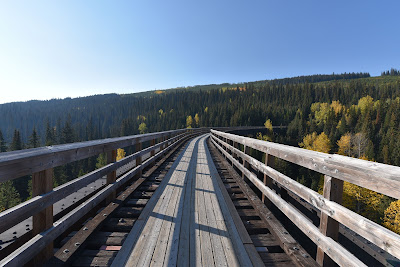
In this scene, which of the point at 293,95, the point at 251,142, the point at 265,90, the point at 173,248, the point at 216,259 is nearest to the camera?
the point at 216,259

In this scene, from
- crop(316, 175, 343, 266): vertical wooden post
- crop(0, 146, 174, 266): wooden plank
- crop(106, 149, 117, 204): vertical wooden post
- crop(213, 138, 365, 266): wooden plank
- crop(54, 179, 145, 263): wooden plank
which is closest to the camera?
crop(213, 138, 365, 266): wooden plank

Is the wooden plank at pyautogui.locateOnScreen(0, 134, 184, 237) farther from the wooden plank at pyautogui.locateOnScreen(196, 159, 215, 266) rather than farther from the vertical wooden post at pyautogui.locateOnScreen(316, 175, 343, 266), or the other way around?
the vertical wooden post at pyautogui.locateOnScreen(316, 175, 343, 266)

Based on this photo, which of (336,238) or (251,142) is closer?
(336,238)

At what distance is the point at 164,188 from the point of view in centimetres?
526

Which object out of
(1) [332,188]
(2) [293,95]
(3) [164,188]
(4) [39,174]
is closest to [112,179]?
(3) [164,188]

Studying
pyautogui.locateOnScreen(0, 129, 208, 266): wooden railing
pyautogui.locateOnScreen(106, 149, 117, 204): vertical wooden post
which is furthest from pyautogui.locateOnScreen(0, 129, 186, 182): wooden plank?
pyautogui.locateOnScreen(106, 149, 117, 204): vertical wooden post

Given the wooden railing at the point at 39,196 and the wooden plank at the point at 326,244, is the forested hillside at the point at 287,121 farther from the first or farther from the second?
the wooden railing at the point at 39,196

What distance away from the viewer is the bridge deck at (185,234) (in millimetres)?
2535

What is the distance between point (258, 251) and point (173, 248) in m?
1.20

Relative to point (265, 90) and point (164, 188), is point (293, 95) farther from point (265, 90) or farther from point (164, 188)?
point (164, 188)

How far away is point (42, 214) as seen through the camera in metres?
2.20

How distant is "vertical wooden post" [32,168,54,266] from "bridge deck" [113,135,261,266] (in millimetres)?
803

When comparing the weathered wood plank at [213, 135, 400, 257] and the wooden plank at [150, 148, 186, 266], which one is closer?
the weathered wood plank at [213, 135, 400, 257]

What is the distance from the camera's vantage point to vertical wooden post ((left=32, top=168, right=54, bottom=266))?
7.06 ft
